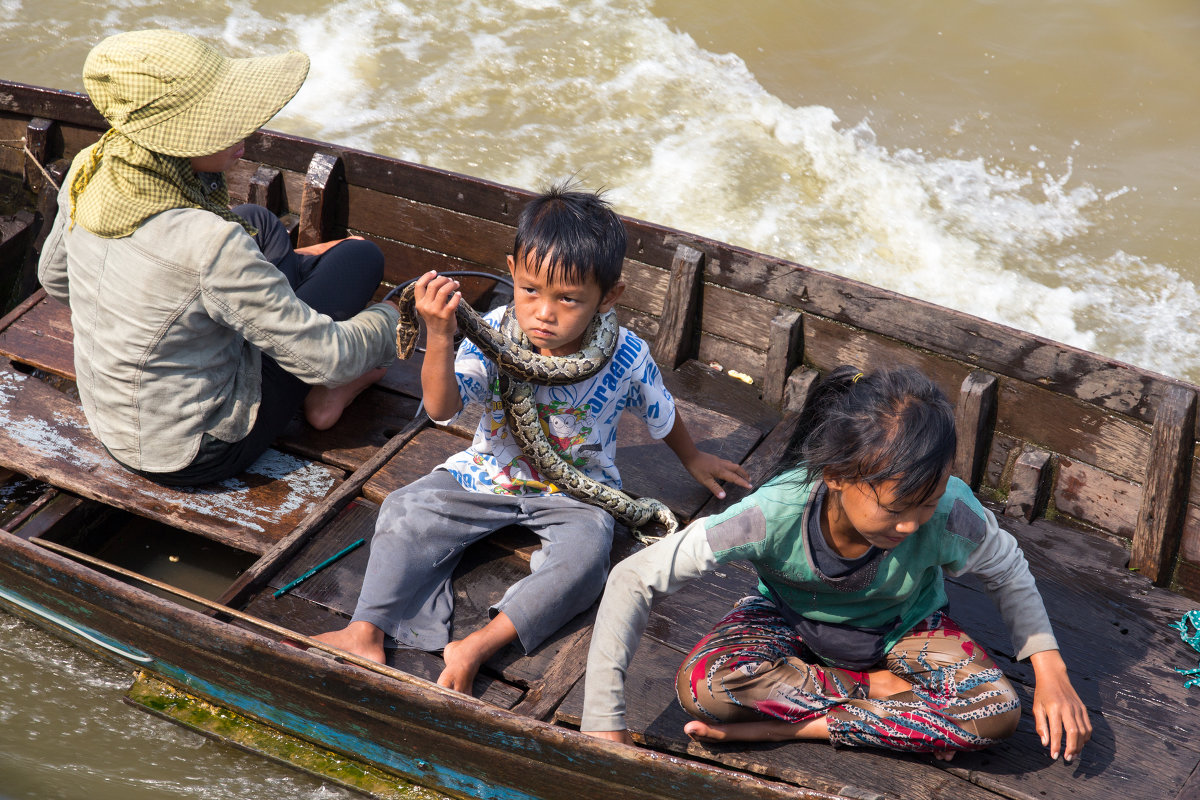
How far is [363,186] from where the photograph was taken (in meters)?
4.08

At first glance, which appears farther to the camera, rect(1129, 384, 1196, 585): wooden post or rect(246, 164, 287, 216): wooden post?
rect(246, 164, 287, 216): wooden post

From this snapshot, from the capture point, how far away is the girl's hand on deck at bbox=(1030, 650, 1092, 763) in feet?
7.14

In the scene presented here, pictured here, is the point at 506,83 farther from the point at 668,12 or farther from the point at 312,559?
the point at 312,559

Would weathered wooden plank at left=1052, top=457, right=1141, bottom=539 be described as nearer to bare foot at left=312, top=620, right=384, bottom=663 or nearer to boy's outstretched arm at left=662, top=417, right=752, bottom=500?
boy's outstretched arm at left=662, top=417, right=752, bottom=500

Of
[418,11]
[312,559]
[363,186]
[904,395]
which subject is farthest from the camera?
[418,11]

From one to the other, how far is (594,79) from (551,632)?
644 cm

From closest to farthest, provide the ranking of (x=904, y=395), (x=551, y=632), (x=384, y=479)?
1. (x=904, y=395)
2. (x=551, y=632)
3. (x=384, y=479)

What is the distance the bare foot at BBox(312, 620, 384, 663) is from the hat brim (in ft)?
4.16

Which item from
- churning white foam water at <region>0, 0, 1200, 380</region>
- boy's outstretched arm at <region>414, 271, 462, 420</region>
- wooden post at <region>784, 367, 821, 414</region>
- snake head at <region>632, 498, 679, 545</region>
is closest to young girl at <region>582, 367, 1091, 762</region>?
snake head at <region>632, 498, 679, 545</region>

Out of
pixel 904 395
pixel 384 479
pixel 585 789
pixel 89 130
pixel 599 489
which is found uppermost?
pixel 904 395

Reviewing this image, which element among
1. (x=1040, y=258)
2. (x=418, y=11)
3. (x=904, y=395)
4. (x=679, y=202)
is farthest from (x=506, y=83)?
(x=904, y=395)

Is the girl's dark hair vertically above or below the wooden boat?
above

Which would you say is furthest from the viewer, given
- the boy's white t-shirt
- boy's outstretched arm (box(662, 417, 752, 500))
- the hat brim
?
Result: boy's outstretched arm (box(662, 417, 752, 500))

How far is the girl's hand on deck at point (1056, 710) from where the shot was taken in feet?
7.14
